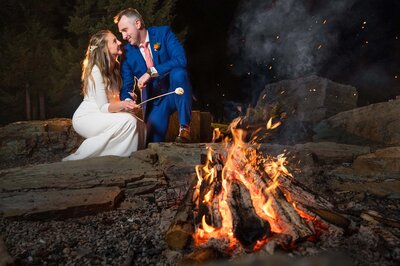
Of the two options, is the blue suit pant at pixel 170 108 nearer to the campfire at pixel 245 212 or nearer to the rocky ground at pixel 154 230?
the rocky ground at pixel 154 230

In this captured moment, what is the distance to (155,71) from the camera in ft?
18.1

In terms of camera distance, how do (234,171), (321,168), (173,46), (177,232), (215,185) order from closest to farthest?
(177,232), (215,185), (234,171), (321,168), (173,46)

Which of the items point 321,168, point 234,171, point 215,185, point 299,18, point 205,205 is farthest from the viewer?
point 299,18

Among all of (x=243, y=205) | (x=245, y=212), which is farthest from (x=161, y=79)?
(x=245, y=212)

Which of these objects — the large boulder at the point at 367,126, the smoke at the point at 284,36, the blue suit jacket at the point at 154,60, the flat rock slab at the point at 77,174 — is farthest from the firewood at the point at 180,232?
the smoke at the point at 284,36

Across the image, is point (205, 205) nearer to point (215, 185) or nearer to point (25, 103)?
point (215, 185)

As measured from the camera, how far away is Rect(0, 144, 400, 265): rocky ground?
8.24 ft

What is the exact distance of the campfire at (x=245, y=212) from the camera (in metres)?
2.67

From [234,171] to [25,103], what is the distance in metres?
11.3

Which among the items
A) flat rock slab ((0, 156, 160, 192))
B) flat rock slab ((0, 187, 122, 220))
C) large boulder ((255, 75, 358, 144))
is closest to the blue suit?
flat rock slab ((0, 156, 160, 192))

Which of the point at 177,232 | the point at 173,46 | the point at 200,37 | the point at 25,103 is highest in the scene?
the point at 200,37

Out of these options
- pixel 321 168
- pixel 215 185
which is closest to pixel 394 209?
pixel 321 168

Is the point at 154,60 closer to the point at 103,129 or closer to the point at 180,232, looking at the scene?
Result: the point at 103,129

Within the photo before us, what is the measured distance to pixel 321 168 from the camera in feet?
17.1
